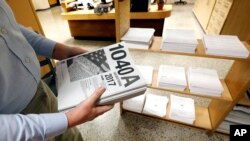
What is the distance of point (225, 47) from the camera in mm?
840

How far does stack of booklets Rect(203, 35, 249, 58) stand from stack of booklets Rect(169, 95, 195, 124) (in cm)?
62

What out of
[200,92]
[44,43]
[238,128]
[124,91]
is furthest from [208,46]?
[44,43]

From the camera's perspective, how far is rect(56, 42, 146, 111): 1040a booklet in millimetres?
535

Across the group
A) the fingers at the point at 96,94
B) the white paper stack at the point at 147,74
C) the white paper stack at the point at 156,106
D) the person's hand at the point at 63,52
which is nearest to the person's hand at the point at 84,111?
the fingers at the point at 96,94

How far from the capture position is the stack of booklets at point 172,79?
107 centimetres

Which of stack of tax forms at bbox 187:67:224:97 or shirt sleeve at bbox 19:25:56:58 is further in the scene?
stack of tax forms at bbox 187:67:224:97

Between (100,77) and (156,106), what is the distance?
3.02 ft

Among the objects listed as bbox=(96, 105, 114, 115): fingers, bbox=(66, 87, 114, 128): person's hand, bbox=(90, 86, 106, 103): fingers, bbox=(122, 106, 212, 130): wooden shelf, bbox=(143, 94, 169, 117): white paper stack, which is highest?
bbox=(90, 86, 106, 103): fingers

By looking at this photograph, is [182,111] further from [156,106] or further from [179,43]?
[179,43]

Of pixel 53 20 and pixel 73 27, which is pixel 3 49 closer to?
pixel 73 27

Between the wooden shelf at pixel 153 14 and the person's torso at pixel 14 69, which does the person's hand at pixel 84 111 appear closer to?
the person's torso at pixel 14 69

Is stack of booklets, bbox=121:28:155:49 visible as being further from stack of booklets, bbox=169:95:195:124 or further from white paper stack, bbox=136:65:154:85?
stack of booklets, bbox=169:95:195:124

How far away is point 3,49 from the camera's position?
46 cm

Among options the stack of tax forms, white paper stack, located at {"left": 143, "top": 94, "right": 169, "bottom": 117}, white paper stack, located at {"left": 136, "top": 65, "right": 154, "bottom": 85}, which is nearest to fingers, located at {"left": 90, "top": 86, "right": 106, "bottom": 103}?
white paper stack, located at {"left": 136, "top": 65, "right": 154, "bottom": 85}
